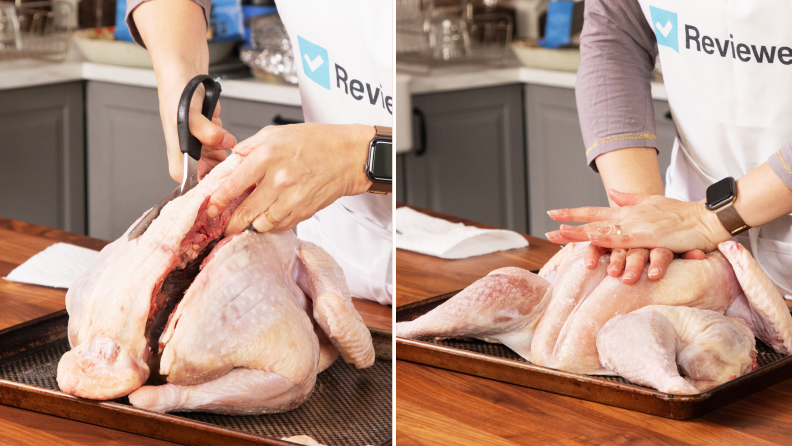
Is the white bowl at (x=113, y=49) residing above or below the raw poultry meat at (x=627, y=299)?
above

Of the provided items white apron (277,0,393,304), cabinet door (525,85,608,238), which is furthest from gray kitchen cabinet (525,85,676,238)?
white apron (277,0,393,304)

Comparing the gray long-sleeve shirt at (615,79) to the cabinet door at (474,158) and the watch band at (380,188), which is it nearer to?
the cabinet door at (474,158)

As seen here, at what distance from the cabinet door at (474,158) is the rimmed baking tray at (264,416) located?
1.57 ft

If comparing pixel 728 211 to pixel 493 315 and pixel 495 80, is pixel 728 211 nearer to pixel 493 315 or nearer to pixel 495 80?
pixel 493 315

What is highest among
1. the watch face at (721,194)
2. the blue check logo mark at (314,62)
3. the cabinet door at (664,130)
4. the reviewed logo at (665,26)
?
the reviewed logo at (665,26)

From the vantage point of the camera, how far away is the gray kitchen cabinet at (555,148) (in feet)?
3.50

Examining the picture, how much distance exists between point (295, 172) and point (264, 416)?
0.70 feet

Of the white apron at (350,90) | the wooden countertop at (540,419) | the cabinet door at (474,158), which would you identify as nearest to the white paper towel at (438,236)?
the cabinet door at (474,158)

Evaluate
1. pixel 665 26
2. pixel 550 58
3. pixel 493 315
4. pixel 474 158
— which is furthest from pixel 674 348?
pixel 550 58

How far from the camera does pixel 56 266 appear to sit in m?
0.85

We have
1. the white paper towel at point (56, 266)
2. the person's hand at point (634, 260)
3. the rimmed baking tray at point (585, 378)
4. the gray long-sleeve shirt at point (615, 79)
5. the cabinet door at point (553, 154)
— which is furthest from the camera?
the cabinet door at point (553, 154)

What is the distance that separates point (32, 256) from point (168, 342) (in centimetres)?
40

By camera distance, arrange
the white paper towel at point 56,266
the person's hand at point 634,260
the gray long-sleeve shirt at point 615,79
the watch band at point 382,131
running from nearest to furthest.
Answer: the watch band at point 382,131 → the person's hand at point 634,260 → the white paper towel at point 56,266 → the gray long-sleeve shirt at point 615,79

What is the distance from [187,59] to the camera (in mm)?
659
